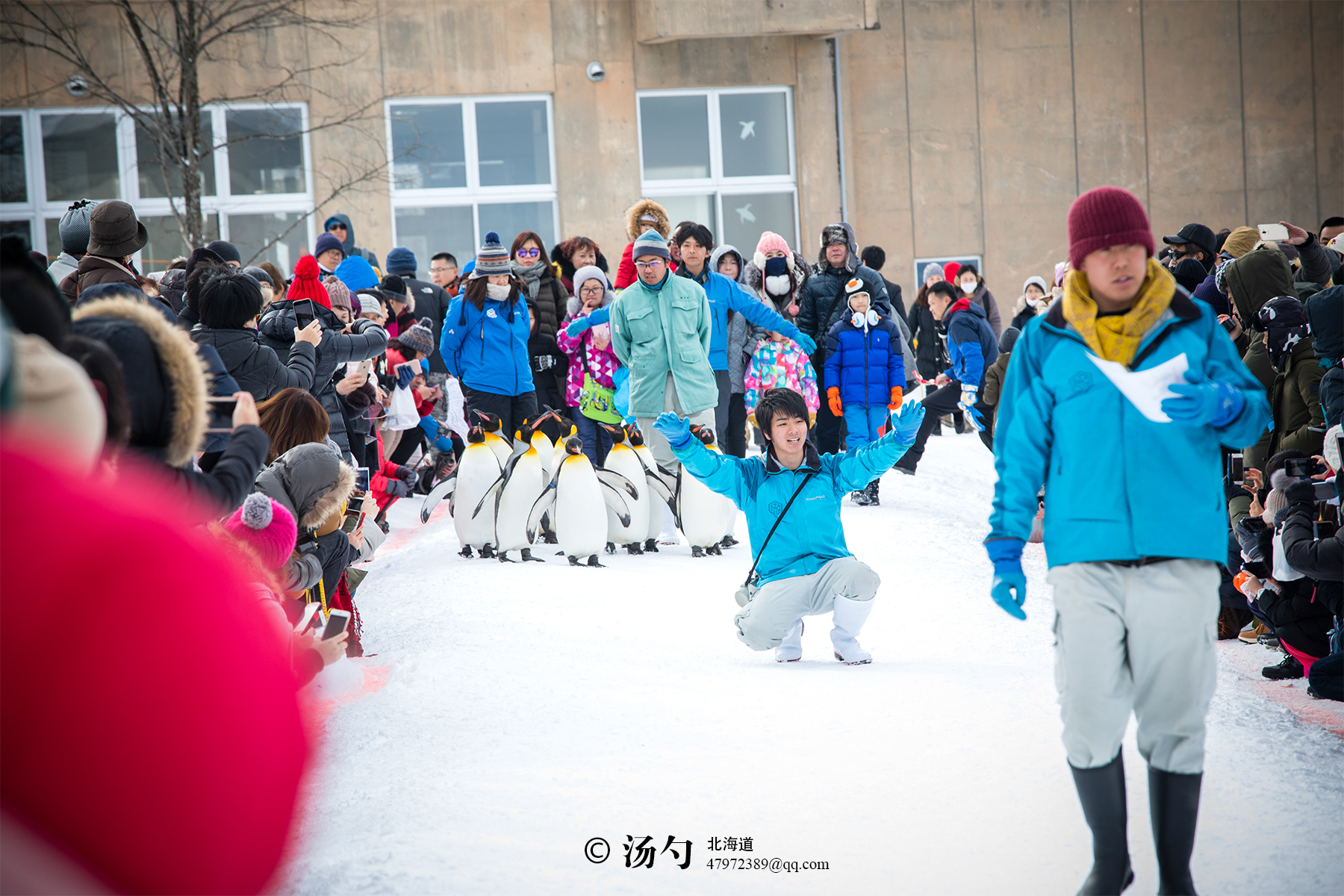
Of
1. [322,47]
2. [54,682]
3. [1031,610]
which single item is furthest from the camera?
[322,47]

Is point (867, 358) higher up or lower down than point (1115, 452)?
higher up

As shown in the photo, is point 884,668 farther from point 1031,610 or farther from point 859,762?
point 1031,610

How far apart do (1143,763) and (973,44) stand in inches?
638

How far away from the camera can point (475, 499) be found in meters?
7.12

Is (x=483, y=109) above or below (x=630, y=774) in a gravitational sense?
above

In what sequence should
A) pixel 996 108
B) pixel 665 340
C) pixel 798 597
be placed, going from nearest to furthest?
1. pixel 798 597
2. pixel 665 340
3. pixel 996 108

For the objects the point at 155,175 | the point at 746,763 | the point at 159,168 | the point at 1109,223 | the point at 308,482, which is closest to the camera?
the point at 1109,223

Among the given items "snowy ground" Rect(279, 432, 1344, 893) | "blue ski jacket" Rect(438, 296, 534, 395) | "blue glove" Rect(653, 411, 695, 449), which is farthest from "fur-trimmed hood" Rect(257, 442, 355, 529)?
"blue ski jacket" Rect(438, 296, 534, 395)

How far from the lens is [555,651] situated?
4.92m

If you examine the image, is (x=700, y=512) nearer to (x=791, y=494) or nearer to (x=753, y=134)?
(x=791, y=494)

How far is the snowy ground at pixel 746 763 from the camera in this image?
9.45 feet

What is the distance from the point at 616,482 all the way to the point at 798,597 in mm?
2676

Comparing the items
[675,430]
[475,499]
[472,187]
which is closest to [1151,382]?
[675,430]

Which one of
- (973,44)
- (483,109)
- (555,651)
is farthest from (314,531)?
(973,44)
